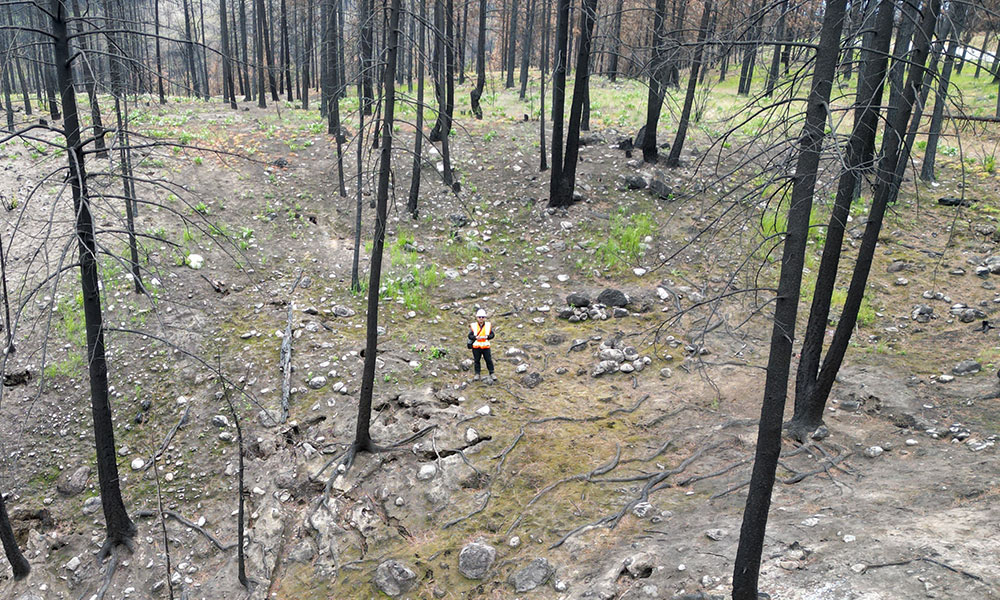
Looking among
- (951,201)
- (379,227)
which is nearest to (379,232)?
(379,227)

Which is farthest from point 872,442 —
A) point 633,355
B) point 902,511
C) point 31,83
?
point 31,83

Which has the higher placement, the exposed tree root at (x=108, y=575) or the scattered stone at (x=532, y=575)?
the scattered stone at (x=532, y=575)

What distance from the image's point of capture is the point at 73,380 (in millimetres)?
10914

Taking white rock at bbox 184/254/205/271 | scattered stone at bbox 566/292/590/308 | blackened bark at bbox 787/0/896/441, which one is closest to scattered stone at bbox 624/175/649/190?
scattered stone at bbox 566/292/590/308

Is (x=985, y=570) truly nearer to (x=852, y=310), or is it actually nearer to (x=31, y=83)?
(x=852, y=310)

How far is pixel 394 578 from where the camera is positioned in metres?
7.65

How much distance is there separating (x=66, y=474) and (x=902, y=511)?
11.8 meters

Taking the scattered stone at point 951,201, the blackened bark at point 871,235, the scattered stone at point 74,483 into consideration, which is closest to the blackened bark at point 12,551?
the scattered stone at point 74,483

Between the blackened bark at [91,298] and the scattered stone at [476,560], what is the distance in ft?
15.6

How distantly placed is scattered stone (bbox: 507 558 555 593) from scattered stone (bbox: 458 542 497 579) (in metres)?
0.39

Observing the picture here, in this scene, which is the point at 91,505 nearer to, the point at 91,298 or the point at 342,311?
the point at 91,298

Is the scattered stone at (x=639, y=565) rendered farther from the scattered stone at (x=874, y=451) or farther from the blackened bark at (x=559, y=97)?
the blackened bark at (x=559, y=97)

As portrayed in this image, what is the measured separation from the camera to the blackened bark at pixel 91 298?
241 inches

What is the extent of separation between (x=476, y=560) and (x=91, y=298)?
18.4 feet
